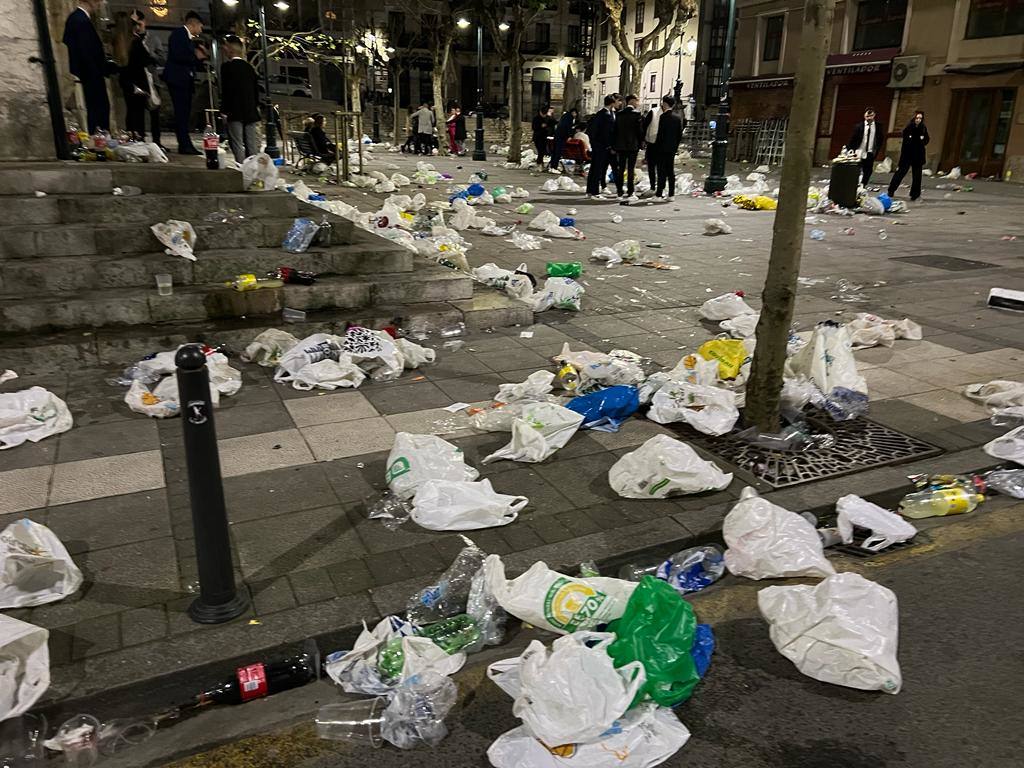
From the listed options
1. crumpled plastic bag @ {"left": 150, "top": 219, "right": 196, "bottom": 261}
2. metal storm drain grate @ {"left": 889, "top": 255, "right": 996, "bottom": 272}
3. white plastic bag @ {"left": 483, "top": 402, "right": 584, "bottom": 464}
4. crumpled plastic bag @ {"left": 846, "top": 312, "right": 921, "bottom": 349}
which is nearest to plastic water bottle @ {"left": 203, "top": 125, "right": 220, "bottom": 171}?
crumpled plastic bag @ {"left": 150, "top": 219, "right": 196, "bottom": 261}

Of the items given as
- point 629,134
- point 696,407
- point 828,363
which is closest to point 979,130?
point 629,134

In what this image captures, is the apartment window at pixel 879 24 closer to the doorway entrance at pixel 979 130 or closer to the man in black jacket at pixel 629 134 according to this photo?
the doorway entrance at pixel 979 130

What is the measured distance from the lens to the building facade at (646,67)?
5075 cm

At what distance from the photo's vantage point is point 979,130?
24250 millimetres

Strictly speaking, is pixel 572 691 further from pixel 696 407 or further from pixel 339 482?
pixel 696 407

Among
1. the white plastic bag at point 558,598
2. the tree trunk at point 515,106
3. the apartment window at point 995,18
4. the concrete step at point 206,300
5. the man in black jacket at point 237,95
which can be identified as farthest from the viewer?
the tree trunk at point 515,106

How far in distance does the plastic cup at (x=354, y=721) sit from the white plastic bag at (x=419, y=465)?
1355mm

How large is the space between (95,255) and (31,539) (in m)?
4.40

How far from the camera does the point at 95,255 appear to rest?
6.88m

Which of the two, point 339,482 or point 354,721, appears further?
point 339,482

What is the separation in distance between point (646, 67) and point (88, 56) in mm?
48872

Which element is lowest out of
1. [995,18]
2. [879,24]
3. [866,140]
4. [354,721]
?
[354,721]

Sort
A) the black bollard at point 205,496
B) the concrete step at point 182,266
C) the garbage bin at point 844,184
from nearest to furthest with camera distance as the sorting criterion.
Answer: the black bollard at point 205,496 < the concrete step at point 182,266 < the garbage bin at point 844,184

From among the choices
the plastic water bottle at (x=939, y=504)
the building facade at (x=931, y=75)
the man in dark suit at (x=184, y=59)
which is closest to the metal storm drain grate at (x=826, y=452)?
the plastic water bottle at (x=939, y=504)
